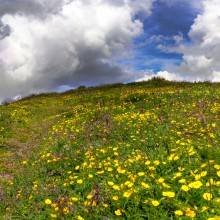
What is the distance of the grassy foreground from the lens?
501 cm

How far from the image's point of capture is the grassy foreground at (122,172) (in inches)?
197

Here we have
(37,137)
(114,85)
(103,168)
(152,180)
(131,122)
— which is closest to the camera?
(152,180)

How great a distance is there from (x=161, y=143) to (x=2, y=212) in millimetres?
3977

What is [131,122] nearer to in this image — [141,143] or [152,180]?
[141,143]

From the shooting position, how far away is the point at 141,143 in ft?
29.9

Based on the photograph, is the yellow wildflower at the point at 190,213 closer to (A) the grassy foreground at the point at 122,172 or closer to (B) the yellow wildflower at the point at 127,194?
(A) the grassy foreground at the point at 122,172

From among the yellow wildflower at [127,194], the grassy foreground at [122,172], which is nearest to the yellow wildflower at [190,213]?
the grassy foreground at [122,172]

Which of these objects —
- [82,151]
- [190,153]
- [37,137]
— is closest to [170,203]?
[190,153]

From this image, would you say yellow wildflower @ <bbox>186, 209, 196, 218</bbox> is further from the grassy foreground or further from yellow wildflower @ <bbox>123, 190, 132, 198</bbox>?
yellow wildflower @ <bbox>123, 190, 132, 198</bbox>

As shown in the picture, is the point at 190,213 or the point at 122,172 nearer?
the point at 190,213

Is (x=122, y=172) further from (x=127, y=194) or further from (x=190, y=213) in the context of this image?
(x=190, y=213)

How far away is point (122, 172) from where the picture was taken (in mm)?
6000

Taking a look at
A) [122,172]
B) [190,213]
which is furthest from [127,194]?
[190,213]

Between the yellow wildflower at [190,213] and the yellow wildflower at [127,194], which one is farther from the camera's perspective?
the yellow wildflower at [127,194]
